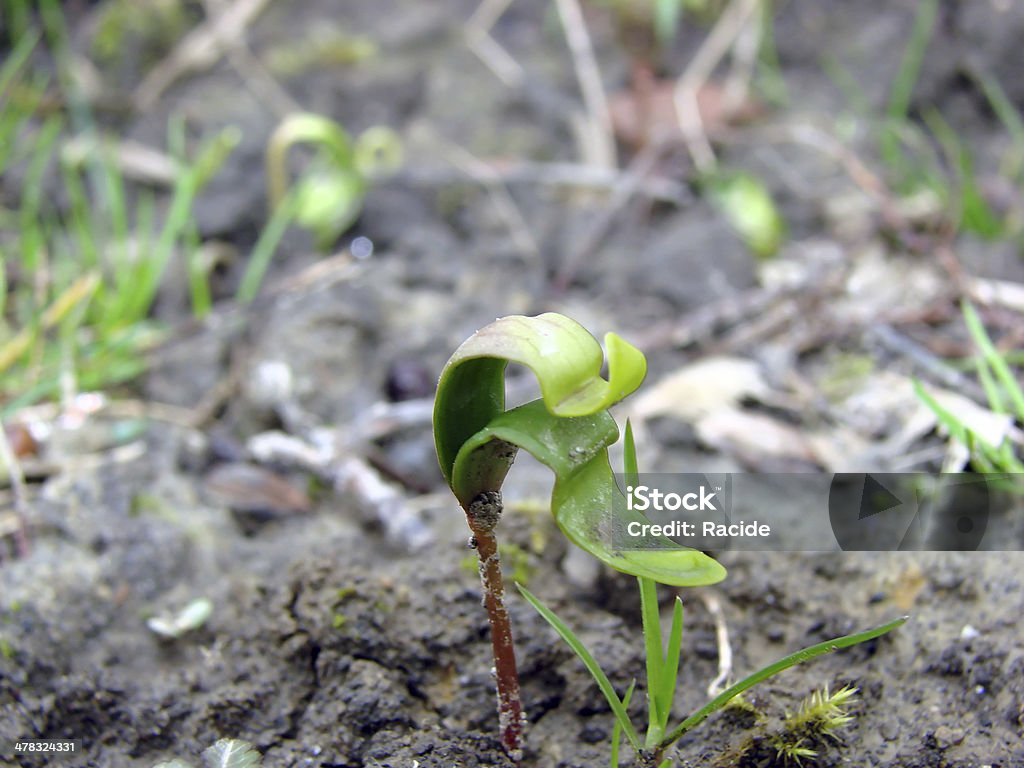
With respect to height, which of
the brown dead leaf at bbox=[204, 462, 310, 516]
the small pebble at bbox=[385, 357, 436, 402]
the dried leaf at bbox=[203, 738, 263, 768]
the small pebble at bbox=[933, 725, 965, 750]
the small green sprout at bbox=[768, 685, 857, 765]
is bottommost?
the brown dead leaf at bbox=[204, 462, 310, 516]

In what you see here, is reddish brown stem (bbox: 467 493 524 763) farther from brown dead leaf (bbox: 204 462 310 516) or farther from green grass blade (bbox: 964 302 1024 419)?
green grass blade (bbox: 964 302 1024 419)

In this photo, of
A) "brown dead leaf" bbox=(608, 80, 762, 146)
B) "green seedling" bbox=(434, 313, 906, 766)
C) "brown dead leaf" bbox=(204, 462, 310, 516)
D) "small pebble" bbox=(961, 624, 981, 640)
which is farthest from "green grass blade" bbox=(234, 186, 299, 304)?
"small pebble" bbox=(961, 624, 981, 640)

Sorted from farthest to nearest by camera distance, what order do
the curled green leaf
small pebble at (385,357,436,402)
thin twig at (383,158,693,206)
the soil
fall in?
thin twig at (383,158,693,206) → small pebble at (385,357,436,402) → the soil → the curled green leaf

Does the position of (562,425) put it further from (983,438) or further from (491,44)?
(491,44)

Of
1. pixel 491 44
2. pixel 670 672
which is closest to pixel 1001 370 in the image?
pixel 670 672

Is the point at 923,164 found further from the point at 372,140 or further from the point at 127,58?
the point at 127,58

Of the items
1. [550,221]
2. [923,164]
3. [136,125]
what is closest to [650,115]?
[550,221]

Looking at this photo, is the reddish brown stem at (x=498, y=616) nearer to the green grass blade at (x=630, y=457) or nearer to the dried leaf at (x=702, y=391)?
the green grass blade at (x=630, y=457)
